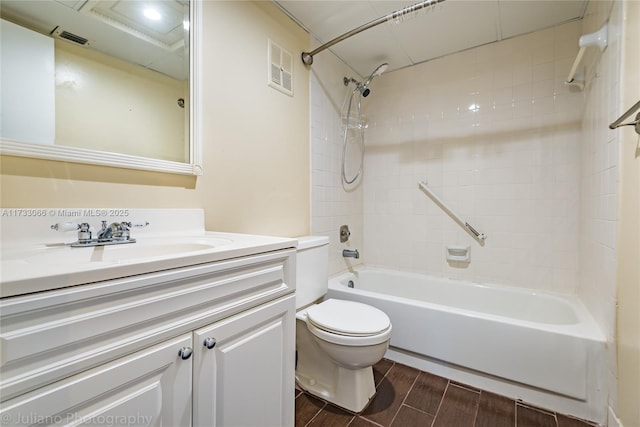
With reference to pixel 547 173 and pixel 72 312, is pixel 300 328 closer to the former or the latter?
pixel 72 312

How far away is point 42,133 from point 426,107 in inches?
95.6

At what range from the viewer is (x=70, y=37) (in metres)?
0.99

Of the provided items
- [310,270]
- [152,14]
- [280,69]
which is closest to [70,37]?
[152,14]

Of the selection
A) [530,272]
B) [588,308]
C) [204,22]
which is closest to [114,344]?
[204,22]

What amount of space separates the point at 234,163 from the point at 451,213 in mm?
1750

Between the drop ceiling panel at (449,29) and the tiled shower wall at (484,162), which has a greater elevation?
the drop ceiling panel at (449,29)

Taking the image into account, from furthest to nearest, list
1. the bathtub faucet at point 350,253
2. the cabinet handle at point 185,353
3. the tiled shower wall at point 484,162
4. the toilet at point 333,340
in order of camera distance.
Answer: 1. the bathtub faucet at point 350,253
2. the tiled shower wall at point 484,162
3. the toilet at point 333,340
4. the cabinet handle at point 185,353

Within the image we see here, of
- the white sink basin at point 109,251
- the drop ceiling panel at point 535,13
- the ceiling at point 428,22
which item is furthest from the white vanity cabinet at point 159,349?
the drop ceiling panel at point 535,13

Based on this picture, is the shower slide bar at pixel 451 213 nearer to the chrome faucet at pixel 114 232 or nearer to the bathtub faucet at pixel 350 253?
the bathtub faucet at pixel 350 253

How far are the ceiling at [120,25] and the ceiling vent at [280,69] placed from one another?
1.73 feet

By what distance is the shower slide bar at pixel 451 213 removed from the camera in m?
2.15

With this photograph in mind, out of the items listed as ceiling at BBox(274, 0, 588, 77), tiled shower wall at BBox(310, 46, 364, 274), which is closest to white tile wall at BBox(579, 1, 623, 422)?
ceiling at BBox(274, 0, 588, 77)

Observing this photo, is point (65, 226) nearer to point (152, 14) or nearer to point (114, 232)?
point (114, 232)

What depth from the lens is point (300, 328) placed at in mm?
1585
